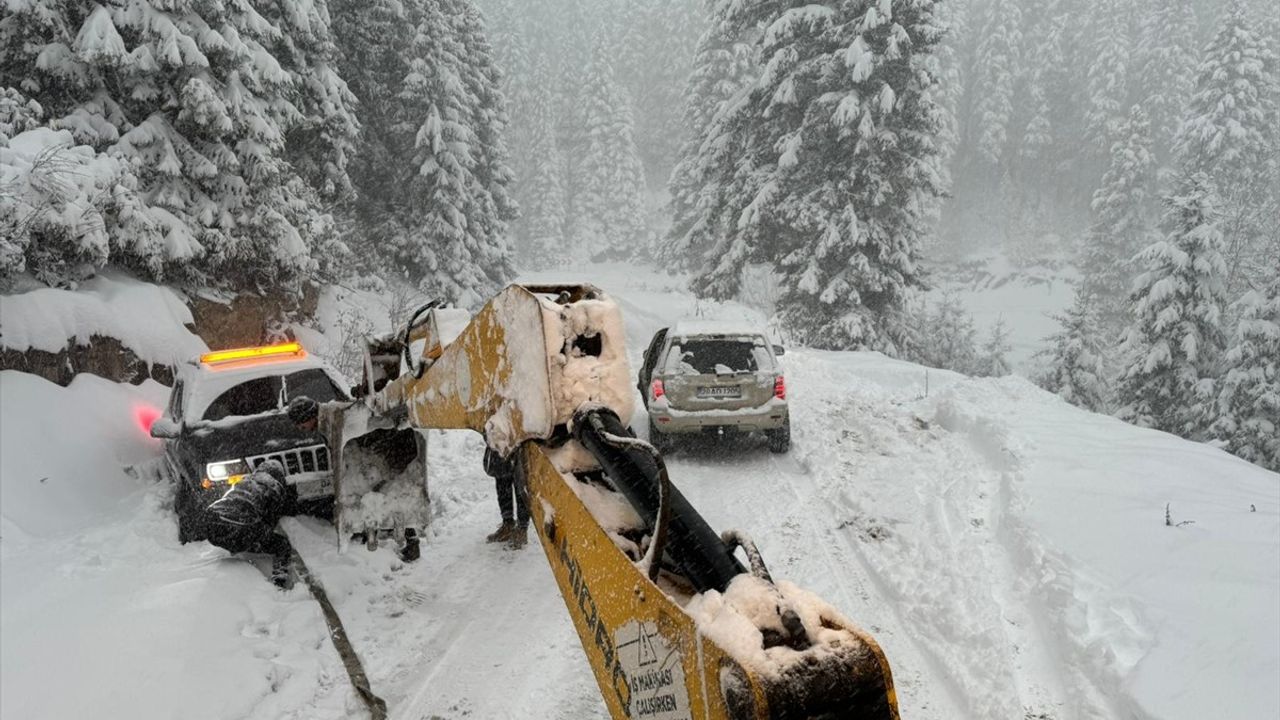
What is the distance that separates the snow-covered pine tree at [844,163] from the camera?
18297mm

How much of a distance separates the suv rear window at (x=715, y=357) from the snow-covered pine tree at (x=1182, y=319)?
20223 millimetres

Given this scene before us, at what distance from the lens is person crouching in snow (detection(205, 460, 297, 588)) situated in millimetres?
4902

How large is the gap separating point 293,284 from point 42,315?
16.8 ft

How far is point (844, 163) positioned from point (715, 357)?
1141 centimetres

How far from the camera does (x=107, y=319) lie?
959cm

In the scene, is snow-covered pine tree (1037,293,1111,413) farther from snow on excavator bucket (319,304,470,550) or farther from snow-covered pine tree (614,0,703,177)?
snow-covered pine tree (614,0,703,177)

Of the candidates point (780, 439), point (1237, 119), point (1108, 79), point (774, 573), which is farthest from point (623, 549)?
point (1108, 79)

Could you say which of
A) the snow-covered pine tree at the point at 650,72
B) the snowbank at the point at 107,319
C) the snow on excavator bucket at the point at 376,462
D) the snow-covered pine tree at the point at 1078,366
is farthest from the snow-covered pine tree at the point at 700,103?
the snow-covered pine tree at the point at 650,72

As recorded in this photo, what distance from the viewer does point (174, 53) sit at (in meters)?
10.8

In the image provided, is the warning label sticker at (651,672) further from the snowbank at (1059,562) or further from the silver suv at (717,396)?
the silver suv at (717,396)


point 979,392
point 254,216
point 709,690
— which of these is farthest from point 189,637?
point 979,392

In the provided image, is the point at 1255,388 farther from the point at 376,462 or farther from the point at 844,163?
the point at 376,462

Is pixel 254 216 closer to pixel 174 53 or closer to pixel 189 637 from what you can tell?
pixel 174 53

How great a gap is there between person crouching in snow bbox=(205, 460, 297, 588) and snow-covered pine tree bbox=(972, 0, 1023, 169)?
66418 millimetres
